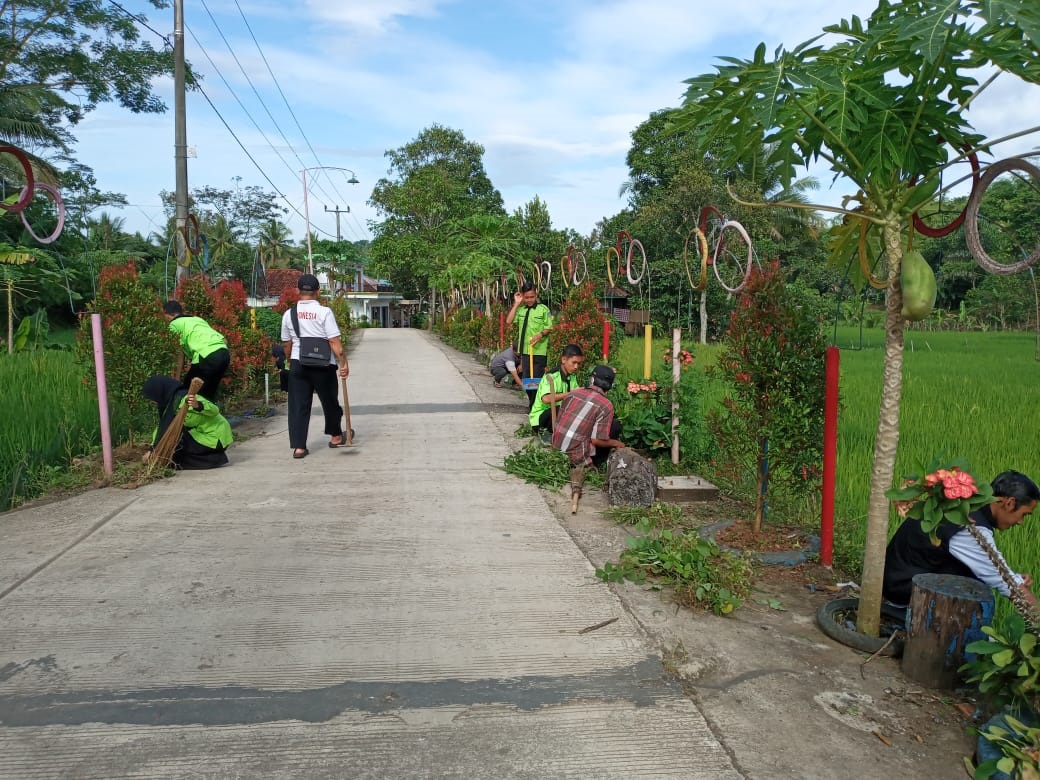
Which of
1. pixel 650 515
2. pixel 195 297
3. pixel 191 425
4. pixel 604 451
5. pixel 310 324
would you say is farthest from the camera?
pixel 195 297

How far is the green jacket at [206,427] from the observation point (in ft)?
22.3

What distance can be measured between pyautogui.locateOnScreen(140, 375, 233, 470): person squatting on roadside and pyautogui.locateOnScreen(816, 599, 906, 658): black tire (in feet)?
17.2

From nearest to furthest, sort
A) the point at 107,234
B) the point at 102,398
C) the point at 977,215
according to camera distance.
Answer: the point at 977,215
the point at 102,398
the point at 107,234

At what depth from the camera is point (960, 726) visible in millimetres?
2963

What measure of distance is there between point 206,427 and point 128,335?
107 centimetres

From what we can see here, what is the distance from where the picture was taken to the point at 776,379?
15.5ft

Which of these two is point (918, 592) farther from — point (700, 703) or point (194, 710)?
point (194, 710)

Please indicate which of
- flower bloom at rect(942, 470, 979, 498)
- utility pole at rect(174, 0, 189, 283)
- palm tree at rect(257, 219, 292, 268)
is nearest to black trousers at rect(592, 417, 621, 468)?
flower bloom at rect(942, 470, 979, 498)

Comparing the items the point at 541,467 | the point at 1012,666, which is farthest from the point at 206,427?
the point at 1012,666

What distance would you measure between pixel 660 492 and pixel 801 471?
135 centimetres

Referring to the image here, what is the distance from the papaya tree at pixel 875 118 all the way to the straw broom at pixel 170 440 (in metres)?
4.79

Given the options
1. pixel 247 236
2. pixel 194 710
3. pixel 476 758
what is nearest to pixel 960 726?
pixel 476 758

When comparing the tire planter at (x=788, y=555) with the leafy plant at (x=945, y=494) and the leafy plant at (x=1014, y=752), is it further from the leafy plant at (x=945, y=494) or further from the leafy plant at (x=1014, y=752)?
the leafy plant at (x=1014, y=752)

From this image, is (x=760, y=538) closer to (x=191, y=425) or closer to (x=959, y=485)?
(x=959, y=485)
